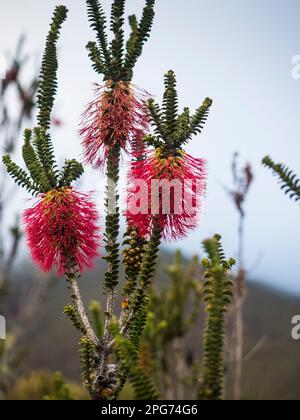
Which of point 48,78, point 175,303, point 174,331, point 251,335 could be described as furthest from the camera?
point 251,335

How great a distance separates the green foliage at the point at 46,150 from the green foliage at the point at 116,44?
0.68 feet

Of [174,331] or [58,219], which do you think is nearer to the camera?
[58,219]

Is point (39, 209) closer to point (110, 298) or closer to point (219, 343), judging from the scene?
point (110, 298)

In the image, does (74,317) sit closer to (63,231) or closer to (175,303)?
(63,231)

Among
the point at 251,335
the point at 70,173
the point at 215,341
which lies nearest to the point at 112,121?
the point at 70,173

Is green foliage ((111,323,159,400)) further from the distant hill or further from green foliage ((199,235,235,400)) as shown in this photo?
the distant hill

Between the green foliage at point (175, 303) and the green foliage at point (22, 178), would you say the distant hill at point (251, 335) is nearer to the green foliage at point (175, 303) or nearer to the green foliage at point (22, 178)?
the green foliage at point (175, 303)

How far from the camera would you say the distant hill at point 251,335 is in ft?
53.9

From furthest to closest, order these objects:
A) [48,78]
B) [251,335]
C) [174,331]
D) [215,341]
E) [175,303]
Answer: [251,335]
[175,303]
[174,331]
[48,78]
[215,341]

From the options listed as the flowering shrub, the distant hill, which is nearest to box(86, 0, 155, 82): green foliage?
the flowering shrub

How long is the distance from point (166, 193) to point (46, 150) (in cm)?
57

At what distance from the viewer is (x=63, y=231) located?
1887mm

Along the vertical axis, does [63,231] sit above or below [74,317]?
above
